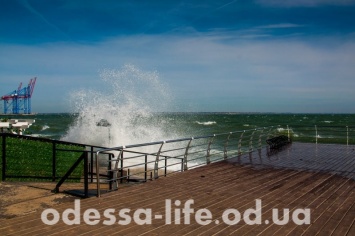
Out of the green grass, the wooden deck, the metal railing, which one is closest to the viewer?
the wooden deck

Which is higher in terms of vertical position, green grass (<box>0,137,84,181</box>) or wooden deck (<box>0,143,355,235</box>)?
wooden deck (<box>0,143,355,235</box>)

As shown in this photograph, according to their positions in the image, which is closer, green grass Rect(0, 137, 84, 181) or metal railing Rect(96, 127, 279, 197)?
metal railing Rect(96, 127, 279, 197)

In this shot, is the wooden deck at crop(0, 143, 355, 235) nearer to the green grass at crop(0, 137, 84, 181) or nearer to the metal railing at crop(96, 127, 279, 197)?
the metal railing at crop(96, 127, 279, 197)

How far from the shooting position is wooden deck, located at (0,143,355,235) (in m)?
4.41

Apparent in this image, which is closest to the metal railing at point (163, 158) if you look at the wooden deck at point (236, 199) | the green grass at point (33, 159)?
the wooden deck at point (236, 199)

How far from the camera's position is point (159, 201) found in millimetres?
5836

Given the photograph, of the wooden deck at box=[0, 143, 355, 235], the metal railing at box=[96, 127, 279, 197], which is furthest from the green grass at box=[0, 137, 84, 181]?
the wooden deck at box=[0, 143, 355, 235]

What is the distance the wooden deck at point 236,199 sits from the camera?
4410 mm

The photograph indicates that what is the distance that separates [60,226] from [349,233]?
3833 millimetres

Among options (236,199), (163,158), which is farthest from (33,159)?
(236,199)

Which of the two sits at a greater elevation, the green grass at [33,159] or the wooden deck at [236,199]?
the wooden deck at [236,199]

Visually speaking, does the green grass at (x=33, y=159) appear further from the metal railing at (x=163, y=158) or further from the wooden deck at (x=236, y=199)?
the wooden deck at (x=236, y=199)

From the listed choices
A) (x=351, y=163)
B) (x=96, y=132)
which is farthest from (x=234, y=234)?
(x=96, y=132)

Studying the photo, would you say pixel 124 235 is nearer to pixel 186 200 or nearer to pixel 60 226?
pixel 60 226
